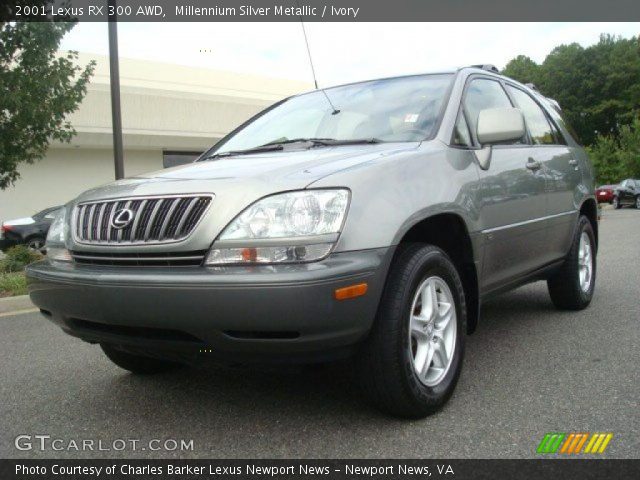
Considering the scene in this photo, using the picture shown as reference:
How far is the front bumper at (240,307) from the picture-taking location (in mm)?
2311

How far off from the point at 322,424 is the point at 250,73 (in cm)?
3160

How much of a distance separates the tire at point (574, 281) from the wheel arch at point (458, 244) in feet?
5.66

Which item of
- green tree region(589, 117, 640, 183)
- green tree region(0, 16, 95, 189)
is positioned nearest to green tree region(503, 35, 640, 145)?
green tree region(589, 117, 640, 183)

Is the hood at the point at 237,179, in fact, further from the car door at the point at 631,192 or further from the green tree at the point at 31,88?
the car door at the point at 631,192

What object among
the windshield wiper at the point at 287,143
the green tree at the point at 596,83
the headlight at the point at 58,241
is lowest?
the headlight at the point at 58,241

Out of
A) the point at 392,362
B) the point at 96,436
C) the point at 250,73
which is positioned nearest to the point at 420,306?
the point at 392,362

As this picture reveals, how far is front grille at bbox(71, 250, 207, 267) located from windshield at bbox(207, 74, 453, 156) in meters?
1.32

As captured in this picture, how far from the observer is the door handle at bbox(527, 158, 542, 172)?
399 cm

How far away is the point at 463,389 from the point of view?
3.21 meters

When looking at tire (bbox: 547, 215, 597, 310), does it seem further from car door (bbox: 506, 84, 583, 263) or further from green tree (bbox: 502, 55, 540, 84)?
green tree (bbox: 502, 55, 540, 84)

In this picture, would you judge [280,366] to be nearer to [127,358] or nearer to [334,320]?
[334,320]

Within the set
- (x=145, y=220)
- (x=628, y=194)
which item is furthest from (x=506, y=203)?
(x=628, y=194)

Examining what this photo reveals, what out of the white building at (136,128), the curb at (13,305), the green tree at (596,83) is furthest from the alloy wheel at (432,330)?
the green tree at (596,83)

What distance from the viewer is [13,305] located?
656 cm
